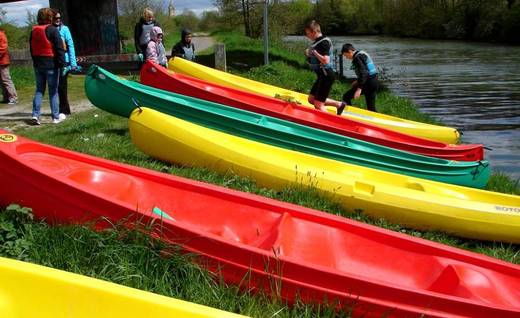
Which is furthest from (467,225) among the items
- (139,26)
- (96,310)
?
(139,26)

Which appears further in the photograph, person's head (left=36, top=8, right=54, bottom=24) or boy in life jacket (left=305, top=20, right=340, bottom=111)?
boy in life jacket (left=305, top=20, right=340, bottom=111)

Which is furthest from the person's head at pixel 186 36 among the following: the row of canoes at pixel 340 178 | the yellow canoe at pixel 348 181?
the yellow canoe at pixel 348 181

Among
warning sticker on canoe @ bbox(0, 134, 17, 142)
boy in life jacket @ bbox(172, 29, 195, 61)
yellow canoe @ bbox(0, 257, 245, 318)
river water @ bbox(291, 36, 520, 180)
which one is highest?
boy in life jacket @ bbox(172, 29, 195, 61)

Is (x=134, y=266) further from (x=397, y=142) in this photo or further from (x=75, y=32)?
(x=75, y=32)

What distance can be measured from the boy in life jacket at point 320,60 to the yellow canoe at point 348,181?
2.60 metres

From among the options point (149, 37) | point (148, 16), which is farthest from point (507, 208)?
point (148, 16)

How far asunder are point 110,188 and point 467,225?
10.9 ft

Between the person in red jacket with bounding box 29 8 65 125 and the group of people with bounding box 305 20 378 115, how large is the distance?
12.2 ft

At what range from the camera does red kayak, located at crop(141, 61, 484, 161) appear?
7.18 metres

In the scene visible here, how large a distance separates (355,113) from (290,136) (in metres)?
2.83

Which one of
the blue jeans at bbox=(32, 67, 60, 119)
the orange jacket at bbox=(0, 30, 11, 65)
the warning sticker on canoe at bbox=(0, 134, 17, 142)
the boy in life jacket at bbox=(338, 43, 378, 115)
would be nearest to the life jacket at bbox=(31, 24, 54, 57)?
the blue jeans at bbox=(32, 67, 60, 119)

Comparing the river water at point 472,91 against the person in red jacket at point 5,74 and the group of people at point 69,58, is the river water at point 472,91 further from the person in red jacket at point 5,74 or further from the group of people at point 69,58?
the person in red jacket at point 5,74

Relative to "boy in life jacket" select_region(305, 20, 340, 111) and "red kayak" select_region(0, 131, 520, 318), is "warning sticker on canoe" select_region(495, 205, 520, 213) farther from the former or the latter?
"boy in life jacket" select_region(305, 20, 340, 111)

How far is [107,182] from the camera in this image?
13.6ft
